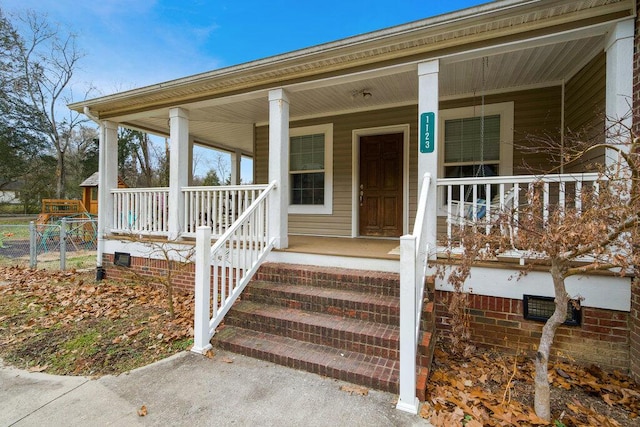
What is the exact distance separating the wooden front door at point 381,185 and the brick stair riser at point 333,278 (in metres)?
2.30

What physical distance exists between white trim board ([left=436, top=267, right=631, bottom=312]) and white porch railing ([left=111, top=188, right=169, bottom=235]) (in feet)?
14.3

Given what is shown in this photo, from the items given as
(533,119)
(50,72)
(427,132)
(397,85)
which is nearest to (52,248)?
(397,85)

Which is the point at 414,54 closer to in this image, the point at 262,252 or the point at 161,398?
the point at 262,252

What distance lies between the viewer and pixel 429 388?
2.45 m

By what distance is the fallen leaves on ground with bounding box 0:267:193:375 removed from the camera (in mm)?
2949

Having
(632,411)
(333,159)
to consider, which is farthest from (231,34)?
(632,411)

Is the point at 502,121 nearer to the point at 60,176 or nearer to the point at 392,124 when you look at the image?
the point at 392,124

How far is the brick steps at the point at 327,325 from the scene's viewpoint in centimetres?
259

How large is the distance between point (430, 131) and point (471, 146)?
1.83 m

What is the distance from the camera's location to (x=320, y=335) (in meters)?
2.95

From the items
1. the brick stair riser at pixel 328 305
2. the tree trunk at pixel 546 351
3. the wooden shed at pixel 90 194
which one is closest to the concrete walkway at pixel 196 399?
the brick stair riser at pixel 328 305

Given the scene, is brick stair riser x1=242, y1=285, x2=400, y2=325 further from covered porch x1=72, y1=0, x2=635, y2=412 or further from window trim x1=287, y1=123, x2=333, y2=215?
window trim x1=287, y1=123, x2=333, y2=215

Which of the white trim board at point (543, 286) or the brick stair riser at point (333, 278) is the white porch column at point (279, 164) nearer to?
the brick stair riser at point (333, 278)

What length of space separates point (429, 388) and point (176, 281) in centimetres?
391
